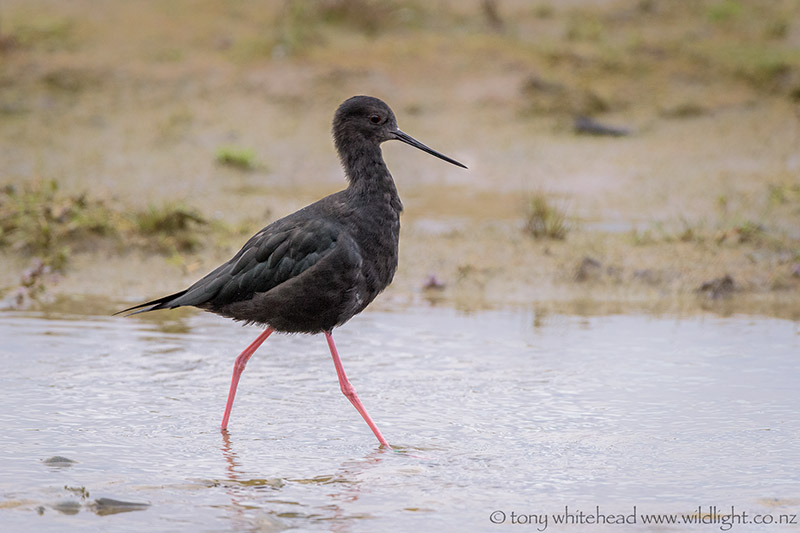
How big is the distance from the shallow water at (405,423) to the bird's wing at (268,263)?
64 centimetres

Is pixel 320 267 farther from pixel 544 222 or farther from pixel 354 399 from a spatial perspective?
pixel 544 222

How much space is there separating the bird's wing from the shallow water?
0.64 meters

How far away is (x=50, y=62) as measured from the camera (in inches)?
567

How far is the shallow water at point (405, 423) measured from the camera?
4.58 meters

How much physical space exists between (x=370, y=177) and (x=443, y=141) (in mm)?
6936

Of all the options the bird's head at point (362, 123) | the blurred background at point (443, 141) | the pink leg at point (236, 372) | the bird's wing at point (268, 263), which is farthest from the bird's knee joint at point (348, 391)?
the blurred background at point (443, 141)

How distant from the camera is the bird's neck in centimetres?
584

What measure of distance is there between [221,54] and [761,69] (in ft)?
22.8

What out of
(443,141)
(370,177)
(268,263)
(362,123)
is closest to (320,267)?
(268,263)

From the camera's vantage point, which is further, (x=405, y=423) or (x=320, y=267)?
(x=405, y=423)

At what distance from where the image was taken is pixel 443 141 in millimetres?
12742

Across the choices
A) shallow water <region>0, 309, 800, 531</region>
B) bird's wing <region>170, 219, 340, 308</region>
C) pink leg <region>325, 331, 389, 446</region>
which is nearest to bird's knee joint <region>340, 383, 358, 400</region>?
pink leg <region>325, 331, 389, 446</region>

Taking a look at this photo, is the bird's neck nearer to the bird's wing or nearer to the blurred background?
the bird's wing

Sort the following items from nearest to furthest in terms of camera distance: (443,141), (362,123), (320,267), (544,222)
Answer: (320,267) → (362,123) → (544,222) → (443,141)
